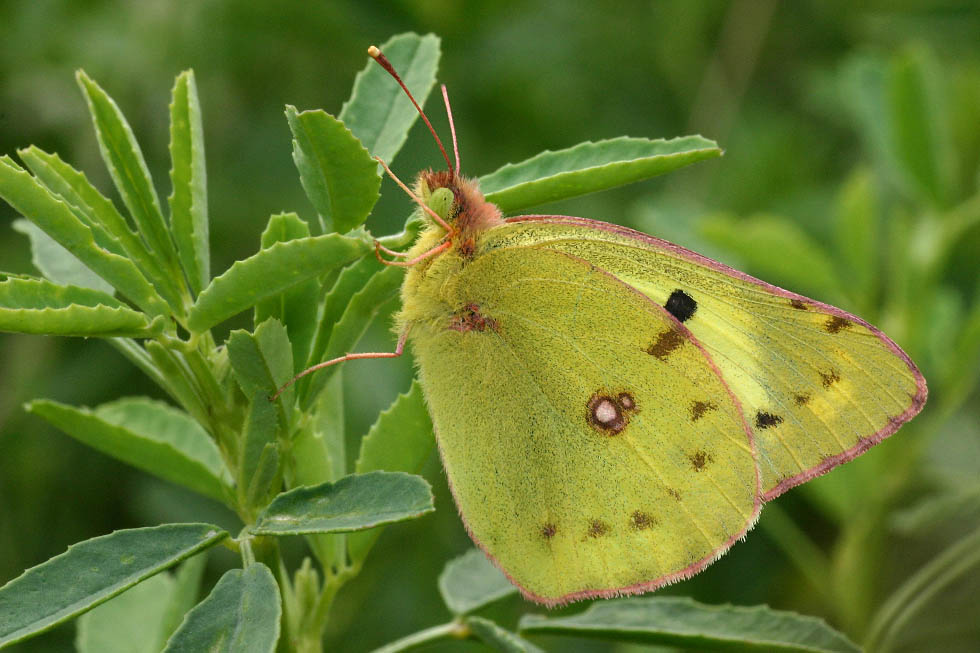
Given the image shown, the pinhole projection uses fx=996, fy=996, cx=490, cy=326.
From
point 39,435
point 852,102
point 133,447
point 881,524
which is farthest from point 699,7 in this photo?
point 133,447

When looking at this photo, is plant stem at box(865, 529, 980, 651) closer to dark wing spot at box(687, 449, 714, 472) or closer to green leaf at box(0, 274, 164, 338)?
dark wing spot at box(687, 449, 714, 472)

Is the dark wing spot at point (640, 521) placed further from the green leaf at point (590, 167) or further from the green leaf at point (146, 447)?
the green leaf at point (146, 447)

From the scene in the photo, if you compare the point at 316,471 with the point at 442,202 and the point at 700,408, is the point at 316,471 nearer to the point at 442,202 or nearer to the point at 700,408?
the point at 442,202

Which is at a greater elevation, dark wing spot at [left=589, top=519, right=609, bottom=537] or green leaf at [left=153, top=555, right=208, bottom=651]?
dark wing spot at [left=589, top=519, right=609, bottom=537]

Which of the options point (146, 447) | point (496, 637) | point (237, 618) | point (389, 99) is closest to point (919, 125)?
point (389, 99)

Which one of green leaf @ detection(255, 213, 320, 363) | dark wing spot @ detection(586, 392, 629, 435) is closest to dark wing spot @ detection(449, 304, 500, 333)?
dark wing spot @ detection(586, 392, 629, 435)

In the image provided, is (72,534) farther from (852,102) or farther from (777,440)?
(852,102)

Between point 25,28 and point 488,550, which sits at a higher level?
point 25,28
